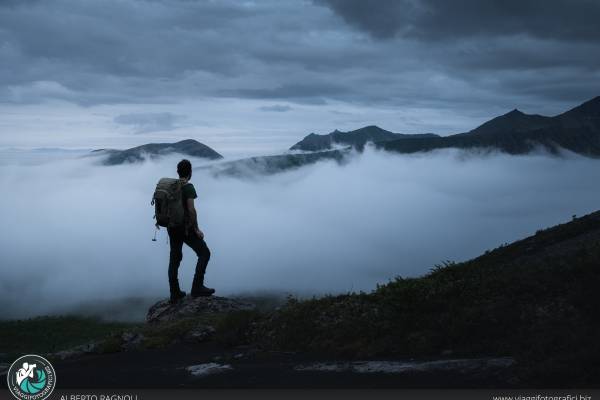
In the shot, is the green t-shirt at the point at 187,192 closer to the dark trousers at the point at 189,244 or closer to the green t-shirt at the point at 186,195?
the green t-shirt at the point at 186,195

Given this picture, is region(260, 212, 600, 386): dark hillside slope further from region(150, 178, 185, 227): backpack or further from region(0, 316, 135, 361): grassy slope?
region(0, 316, 135, 361): grassy slope

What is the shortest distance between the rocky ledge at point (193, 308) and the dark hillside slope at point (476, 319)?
10.2ft

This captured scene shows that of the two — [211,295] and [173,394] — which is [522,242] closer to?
[211,295]

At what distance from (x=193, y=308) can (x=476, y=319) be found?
7612 millimetres

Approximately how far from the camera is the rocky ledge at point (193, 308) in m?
14.5

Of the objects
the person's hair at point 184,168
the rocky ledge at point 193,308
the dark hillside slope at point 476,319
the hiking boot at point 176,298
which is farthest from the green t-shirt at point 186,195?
the dark hillside slope at point 476,319

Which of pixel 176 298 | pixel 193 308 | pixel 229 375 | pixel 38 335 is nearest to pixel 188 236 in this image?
pixel 193 308

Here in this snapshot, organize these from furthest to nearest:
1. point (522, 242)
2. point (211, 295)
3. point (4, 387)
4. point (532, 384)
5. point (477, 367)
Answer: point (522, 242), point (211, 295), point (4, 387), point (477, 367), point (532, 384)

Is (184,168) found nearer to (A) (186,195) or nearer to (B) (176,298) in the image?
(A) (186,195)

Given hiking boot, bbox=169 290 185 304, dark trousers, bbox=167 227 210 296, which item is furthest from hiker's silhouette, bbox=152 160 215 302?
hiking boot, bbox=169 290 185 304

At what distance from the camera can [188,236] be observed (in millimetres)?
14328

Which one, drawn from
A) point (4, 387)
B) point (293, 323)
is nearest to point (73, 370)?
point (4, 387)

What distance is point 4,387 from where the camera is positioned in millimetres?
9031

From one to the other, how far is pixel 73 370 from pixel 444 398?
655 centimetres
